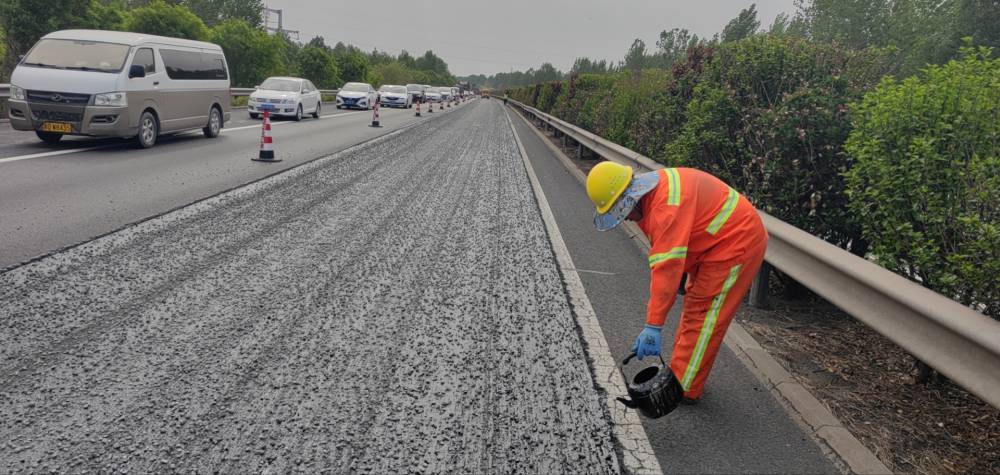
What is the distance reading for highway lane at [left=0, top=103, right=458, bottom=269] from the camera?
579cm

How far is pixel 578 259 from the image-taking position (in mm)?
6121

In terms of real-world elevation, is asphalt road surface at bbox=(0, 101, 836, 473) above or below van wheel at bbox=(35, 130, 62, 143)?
above

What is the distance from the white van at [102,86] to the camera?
1101cm

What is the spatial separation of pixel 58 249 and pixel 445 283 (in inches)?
127

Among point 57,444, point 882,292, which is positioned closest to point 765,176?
point 882,292

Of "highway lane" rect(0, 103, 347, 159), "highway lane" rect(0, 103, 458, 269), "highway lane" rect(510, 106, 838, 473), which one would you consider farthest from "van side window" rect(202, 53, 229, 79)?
"highway lane" rect(510, 106, 838, 473)

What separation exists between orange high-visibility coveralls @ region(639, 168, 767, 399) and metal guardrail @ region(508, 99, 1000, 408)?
0.63 m

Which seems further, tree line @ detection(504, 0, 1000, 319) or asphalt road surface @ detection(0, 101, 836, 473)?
tree line @ detection(504, 0, 1000, 319)

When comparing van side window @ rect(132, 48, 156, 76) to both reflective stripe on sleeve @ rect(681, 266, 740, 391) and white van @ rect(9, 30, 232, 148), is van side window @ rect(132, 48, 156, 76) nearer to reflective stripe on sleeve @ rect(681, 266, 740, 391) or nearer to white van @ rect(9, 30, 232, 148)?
white van @ rect(9, 30, 232, 148)

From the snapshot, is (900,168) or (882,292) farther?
(900,168)

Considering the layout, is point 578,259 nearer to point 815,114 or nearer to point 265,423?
point 815,114

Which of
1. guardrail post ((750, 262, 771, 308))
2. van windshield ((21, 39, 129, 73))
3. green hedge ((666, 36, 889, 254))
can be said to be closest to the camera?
guardrail post ((750, 262, 771, 308))

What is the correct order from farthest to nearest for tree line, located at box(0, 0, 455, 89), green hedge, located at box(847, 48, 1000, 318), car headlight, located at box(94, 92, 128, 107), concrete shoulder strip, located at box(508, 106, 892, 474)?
tree line, located at box(0, 0, 455, 89) → car headlight, located at box(94, 92, 128, 107) → green hedge, located at box(847, 48, 1000, 318) → concrete shoulder strip, located at box(508, 106, 892, 474)

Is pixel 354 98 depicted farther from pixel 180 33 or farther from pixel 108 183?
pixel 108 183
